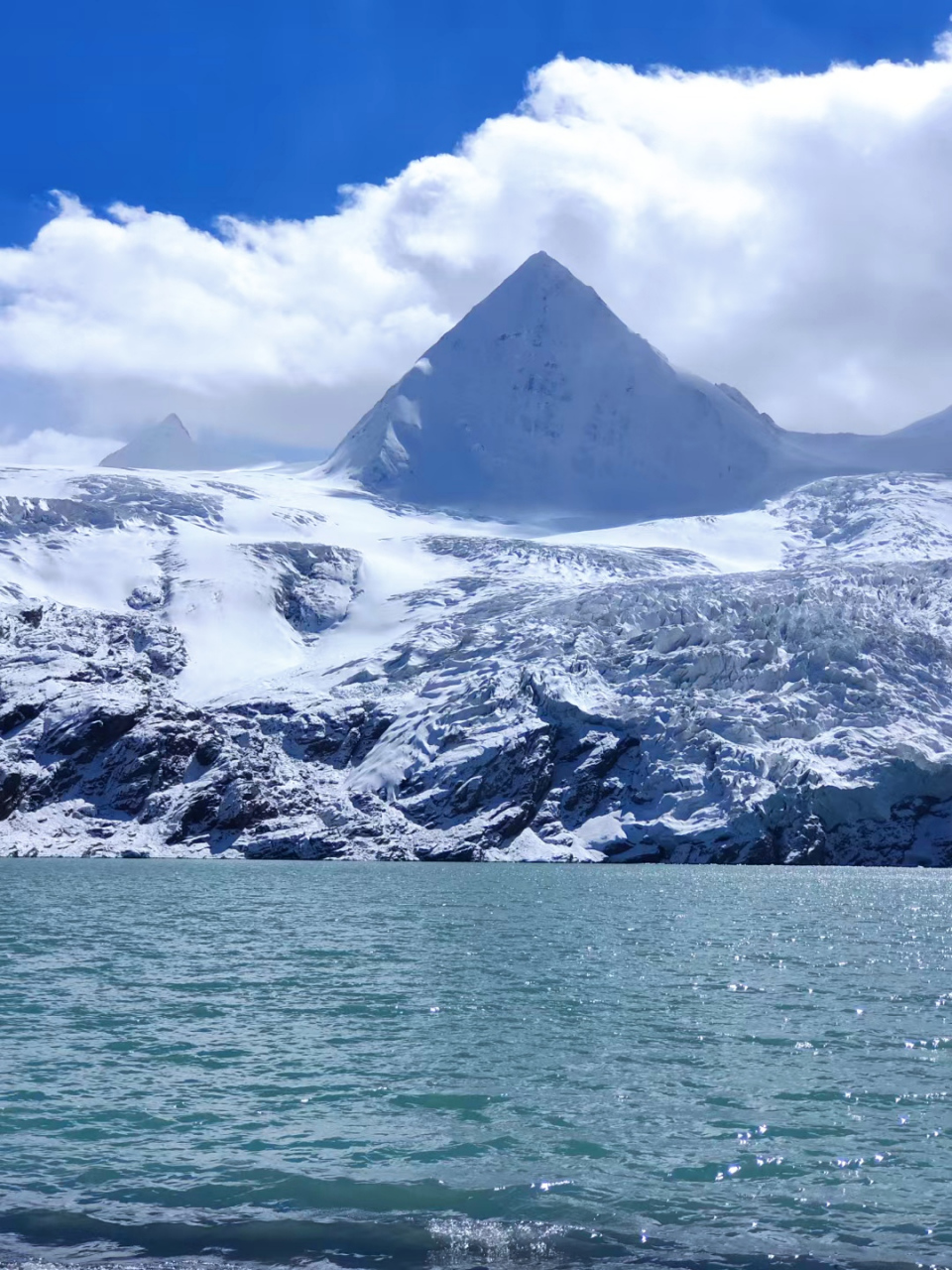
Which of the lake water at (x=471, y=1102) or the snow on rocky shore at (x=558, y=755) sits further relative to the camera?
the snow on rocky shore at (x=558, y=755)

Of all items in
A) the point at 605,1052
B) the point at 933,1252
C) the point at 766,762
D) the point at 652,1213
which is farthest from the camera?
the point at 766,762

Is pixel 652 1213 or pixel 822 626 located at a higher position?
pixel 822 626

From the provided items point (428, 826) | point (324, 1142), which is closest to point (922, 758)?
point (428, 826)

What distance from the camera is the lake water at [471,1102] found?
19625 mm

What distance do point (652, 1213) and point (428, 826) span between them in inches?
5741

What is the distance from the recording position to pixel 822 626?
592 feet

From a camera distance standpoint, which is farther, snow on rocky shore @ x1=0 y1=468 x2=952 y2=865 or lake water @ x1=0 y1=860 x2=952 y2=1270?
snow on rocky shore @ x1=0 y1=468 x2=952 y2=865

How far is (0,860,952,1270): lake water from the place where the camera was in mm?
19625

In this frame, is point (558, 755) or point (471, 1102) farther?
point (558, 755)

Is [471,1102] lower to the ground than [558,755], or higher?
lower

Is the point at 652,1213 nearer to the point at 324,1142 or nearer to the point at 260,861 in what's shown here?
the point at 324,1142

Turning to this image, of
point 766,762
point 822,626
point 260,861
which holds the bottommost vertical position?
point 260,861

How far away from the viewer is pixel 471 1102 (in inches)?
1068

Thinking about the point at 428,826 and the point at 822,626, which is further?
the point at 822,626
